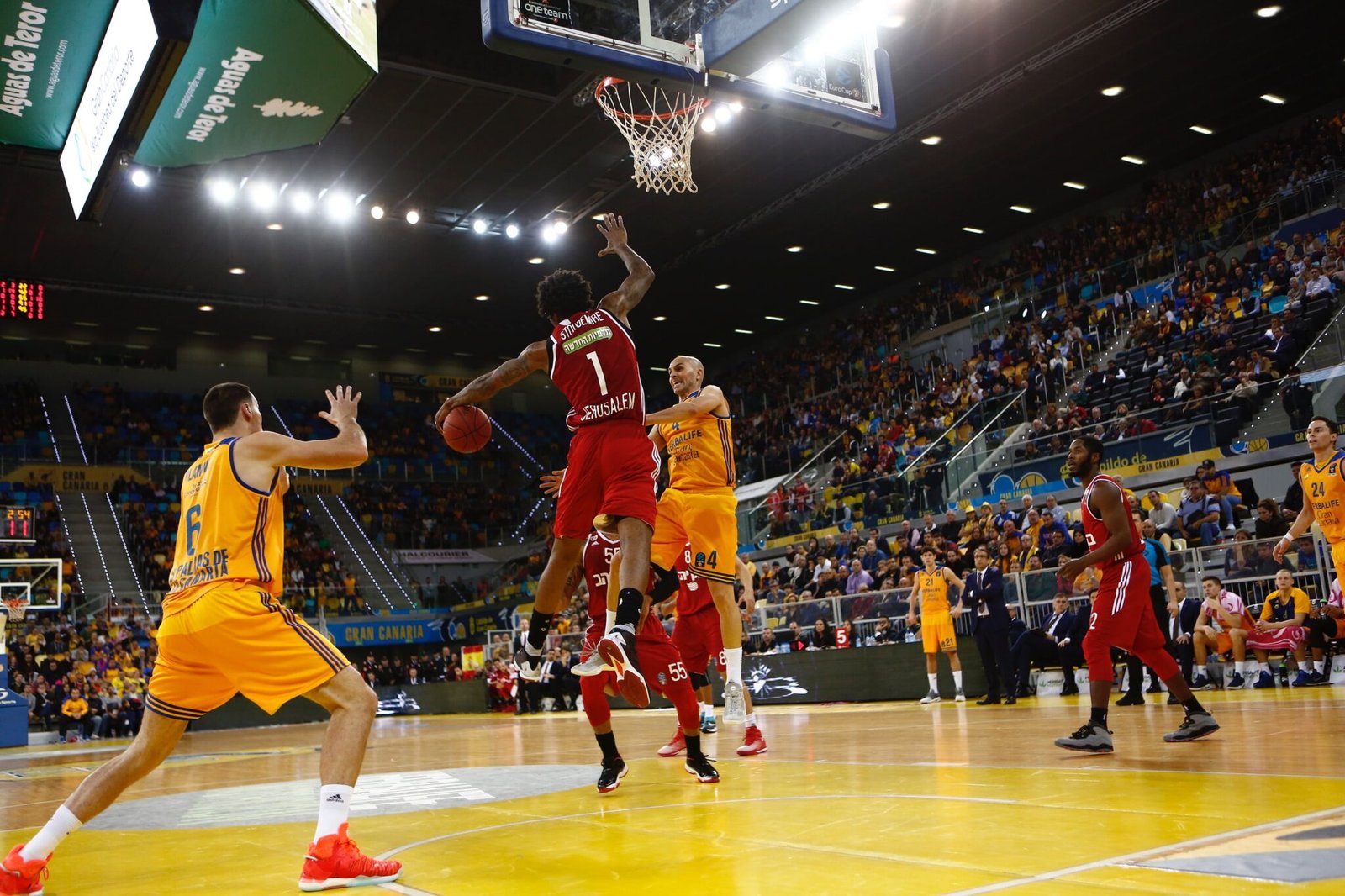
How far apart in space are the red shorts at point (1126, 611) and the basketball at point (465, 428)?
358 cm

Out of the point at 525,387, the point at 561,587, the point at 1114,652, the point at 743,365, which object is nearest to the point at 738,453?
the point at 743,365

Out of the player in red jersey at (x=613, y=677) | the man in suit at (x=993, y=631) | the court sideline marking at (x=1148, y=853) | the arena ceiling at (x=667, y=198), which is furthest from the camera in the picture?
the arena ceiling at (x=667, y=198)

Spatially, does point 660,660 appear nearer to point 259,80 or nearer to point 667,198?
point 259,80

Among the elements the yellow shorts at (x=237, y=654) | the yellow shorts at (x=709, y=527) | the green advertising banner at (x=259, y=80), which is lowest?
the yellow shorts at (x=237, y=654)

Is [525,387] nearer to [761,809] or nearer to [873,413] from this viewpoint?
[873,413]

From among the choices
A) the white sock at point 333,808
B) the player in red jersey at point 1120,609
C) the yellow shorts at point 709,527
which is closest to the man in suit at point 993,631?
the yellow shorts at point 709,527

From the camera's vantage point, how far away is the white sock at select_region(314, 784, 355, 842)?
3576mm

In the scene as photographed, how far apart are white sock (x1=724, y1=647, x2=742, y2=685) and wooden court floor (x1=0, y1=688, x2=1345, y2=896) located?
562 mm

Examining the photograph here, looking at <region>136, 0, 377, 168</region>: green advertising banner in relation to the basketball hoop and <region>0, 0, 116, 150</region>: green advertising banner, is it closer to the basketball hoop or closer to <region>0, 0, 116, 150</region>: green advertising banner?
<region>0, 0, 116, 150</region>: green advertising banner

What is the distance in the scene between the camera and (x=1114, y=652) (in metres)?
13.0

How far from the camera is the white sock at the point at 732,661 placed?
7891 millimetres

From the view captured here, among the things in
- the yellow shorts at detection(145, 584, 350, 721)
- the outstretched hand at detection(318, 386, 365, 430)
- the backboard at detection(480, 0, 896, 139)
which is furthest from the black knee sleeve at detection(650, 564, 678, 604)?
the backboard at detection(480, 0, 896, 139)

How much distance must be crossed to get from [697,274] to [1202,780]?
25.8 meters

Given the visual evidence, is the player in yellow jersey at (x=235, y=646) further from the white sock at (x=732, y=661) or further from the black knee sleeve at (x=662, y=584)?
the white sock at (x=732, y=661)
